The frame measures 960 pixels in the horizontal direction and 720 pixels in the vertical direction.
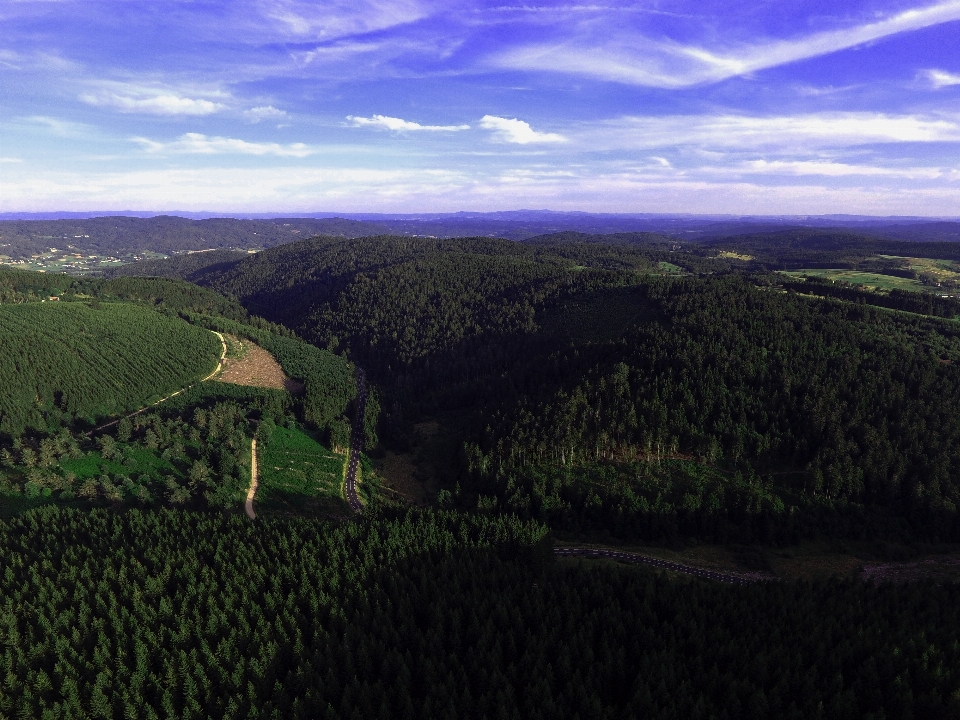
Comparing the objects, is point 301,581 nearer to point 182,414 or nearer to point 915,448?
point 182,414

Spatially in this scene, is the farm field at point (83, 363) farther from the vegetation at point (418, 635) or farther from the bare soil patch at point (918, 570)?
the bare soil patch at point (918, 570)

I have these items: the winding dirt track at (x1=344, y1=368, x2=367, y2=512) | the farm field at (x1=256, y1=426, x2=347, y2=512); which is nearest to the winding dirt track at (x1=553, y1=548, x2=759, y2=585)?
the winding dirt track at (x1=344, y1=368, x2=367, y2=512)

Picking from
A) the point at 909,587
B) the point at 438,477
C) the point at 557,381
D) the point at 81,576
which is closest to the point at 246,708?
the point at 81,576

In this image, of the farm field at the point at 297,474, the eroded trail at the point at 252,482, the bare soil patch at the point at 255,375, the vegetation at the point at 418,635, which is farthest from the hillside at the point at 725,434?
the bare soil patch at the point at 255,375

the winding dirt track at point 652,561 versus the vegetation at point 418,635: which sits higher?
the vegetation at point 418,635

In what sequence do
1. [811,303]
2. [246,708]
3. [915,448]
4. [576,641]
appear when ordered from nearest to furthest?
[246,708]
[576,641]
[915,448]
[811,303]
